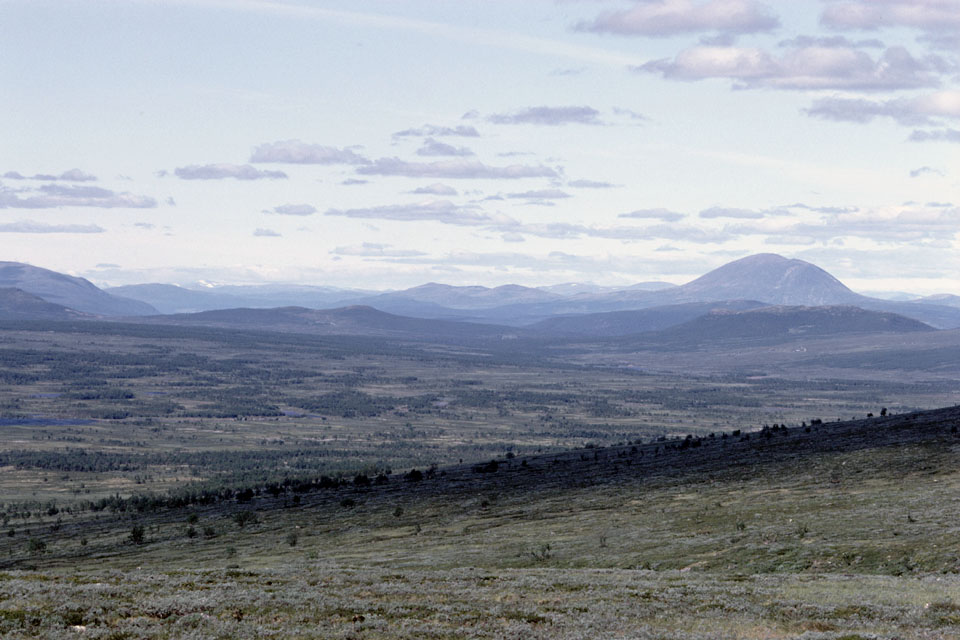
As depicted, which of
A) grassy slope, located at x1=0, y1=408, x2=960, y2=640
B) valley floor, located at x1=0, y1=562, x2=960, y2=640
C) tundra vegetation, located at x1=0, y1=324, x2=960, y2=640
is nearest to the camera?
valley floor, located at x1=0, y1=562, x2=960, y2=640

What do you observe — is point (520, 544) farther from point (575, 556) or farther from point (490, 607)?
point (490, 607)

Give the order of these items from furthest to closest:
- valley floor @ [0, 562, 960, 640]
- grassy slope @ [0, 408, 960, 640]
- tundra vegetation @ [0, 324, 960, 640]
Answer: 1. tundra vegetation @ [0, 324, 960, 640]
2. grassy slope @ [0, 408, 960, 640]
3. valley floor @ [0, 562, 960, 640]

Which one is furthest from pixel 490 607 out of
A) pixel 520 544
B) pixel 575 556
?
pixel 520 544

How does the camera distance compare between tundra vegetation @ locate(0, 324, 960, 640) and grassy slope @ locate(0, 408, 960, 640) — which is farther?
tundra vegetation @ locate(0, 324, 960, 640)

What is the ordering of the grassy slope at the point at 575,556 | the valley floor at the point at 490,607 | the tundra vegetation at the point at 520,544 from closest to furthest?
the valley floor at the point at 490,607 < the grassy slope at the point at 575,556 < the tundra vegetation at the point at 520,544

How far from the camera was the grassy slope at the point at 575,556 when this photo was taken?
25.0 metres

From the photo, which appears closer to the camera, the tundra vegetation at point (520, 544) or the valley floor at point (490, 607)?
the valley floor at point (490, 607)

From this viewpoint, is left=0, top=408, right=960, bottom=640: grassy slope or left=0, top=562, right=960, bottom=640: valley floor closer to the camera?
left=0, top=562, right=960, bottom=640: valley floor

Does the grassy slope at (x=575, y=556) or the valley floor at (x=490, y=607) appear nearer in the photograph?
the valley floor at (x=490, y=607)

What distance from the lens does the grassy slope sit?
25.0 meters

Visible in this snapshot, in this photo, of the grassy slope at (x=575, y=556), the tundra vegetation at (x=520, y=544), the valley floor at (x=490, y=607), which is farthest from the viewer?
the tundra vegetation at (x=520, y=544)

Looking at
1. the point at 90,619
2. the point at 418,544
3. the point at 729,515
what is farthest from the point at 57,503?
the point at 90,619

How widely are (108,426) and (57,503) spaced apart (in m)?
79.5

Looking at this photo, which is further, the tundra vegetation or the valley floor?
the tundra vegetation
